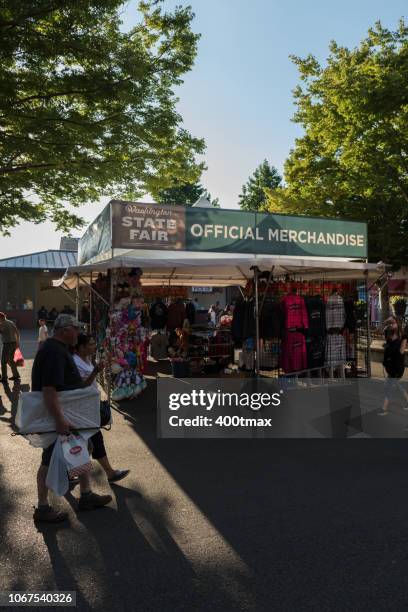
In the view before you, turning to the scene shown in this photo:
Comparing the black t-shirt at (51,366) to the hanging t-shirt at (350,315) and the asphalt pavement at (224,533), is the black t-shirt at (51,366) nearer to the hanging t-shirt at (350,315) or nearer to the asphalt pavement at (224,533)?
the asphalt pavement at (224,533)

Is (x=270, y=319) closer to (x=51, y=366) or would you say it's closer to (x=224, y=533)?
(x=224, y=533)

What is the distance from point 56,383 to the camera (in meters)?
4.25

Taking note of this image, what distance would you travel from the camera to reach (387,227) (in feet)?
68.0

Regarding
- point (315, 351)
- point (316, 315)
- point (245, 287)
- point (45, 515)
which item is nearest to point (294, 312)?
point (316, 315)

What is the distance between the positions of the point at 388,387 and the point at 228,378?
10.8 ft

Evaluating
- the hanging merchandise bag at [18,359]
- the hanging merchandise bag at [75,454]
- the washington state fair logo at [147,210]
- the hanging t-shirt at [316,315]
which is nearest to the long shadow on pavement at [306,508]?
the hanging merchandise bag at [75,454]

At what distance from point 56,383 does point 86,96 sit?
29.1 feet

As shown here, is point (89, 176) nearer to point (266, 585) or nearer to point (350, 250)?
point (350, 250)

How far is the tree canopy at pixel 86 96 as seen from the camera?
32.1ft

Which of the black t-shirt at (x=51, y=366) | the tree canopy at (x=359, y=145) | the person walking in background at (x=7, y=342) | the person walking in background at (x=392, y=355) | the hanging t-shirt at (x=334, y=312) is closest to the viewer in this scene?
the black t-shirt at (x=51, y=366)

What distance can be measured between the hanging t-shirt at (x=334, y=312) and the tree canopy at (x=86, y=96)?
6.55 metres

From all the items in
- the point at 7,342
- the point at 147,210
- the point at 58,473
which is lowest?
the point at 58,473

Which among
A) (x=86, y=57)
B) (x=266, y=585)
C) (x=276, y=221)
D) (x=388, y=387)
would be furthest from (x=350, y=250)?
(x=266, y=585)

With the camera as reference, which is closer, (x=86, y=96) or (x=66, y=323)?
(x=66, y=323)
